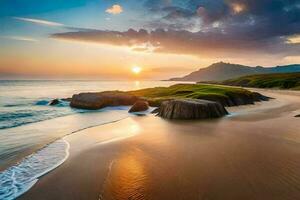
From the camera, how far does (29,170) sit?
10219 mm

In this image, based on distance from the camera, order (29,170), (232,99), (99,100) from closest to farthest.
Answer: (29,170), (232,99), (99,100)

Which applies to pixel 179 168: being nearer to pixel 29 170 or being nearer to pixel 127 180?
pixel 127 180

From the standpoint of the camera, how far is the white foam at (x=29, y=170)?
27.1 ft

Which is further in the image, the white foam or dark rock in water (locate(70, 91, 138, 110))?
dark rock in water (locate(70, 91, 138, 110))

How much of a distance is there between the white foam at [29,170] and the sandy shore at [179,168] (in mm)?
418

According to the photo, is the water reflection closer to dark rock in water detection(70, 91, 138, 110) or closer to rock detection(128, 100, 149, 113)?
rock detection(128, 100, 149, 113)

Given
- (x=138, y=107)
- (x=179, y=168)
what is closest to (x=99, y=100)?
(x=138, y=107)

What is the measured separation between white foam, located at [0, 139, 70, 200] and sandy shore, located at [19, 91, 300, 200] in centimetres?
42

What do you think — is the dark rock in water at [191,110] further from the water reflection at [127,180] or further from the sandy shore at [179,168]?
the water reflection at [127,180]

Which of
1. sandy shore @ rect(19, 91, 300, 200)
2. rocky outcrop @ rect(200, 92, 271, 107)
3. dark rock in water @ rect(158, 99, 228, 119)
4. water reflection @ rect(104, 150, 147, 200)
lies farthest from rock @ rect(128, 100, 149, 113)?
water reflection @ rect(104, 150, 147, 200)

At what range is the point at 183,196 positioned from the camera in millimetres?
7332

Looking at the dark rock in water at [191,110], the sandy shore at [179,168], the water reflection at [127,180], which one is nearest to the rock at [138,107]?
the dark rock in water at [191,110]

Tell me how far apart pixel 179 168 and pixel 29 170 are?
6.00 metres

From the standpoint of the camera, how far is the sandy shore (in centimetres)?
761
